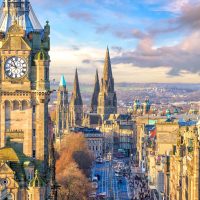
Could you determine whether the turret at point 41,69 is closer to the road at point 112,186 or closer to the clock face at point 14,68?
the clock face at point 14,68

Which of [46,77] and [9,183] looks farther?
[46,77]

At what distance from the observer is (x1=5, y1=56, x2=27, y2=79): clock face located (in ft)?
261

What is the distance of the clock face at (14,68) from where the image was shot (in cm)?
7950

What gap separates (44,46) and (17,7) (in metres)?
5.76

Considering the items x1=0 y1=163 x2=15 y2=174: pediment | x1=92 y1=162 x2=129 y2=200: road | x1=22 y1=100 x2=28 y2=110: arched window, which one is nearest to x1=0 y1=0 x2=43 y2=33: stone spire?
x1=22 y1=100 x2=28 y2=110: arched window

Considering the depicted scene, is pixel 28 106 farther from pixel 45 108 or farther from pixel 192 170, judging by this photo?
pixel 192 170

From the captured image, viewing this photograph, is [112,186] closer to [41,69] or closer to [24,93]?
[24,93]

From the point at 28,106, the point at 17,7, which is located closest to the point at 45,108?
the point at 28,106

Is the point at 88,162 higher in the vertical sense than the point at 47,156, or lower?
lower

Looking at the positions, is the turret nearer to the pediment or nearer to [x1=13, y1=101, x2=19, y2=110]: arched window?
[x1=13, y1=101, x2=19, y2=110]: arched window

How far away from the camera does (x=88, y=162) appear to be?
575ft

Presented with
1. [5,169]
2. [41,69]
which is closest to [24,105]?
[41,69]

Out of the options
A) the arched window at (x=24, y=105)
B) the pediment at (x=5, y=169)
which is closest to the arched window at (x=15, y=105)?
the arched window at (x=24, y=105)

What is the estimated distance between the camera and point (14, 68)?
7975 centimetres
